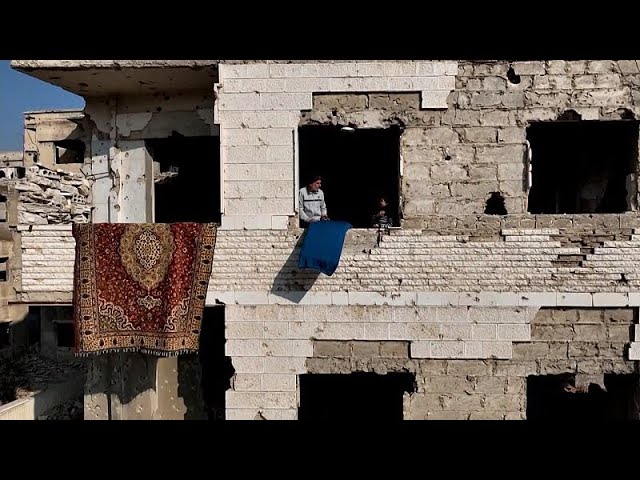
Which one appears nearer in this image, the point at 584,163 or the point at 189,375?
the point at 584,163

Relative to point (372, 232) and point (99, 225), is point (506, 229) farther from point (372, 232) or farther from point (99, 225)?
point (99, 225)

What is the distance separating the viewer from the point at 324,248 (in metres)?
5.16

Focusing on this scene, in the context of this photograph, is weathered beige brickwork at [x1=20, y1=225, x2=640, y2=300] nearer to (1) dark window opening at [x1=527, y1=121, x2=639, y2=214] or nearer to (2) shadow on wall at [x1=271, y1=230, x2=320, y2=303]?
(2) shadow on wall at [x1=271, y1=230, x2=320, y2=303]

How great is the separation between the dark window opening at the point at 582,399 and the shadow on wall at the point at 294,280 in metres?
3.42

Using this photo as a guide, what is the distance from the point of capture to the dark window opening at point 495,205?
5.43 meters

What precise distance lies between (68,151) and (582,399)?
865 inches

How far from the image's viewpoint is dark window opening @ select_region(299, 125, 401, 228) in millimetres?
7918

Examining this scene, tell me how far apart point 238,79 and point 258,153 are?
3.13 feet

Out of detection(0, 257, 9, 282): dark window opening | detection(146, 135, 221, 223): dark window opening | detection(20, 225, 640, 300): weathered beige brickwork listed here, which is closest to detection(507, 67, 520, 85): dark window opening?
detection(20, 225, 640, 300): weathered beige brickwork

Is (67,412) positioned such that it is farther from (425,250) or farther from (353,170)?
(425,250)

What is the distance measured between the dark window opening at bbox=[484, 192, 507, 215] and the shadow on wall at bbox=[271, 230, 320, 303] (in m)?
2.36

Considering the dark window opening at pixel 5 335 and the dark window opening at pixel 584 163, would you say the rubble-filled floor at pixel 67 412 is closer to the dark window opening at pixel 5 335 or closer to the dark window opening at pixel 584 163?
the dark window opening at pixel 5 335

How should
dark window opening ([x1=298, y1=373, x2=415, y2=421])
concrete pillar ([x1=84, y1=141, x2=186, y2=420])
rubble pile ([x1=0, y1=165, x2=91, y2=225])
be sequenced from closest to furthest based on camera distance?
rubble pile ([x1=0, y1=165, x2=91, y2=225])
concrete pillar ([x1=84, y1=141, x2=186, y2=420])
dark window opening ([x1=298, y1=373, x2=415, y2=421])

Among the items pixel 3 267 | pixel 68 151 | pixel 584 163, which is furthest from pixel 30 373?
pixel 68 151
